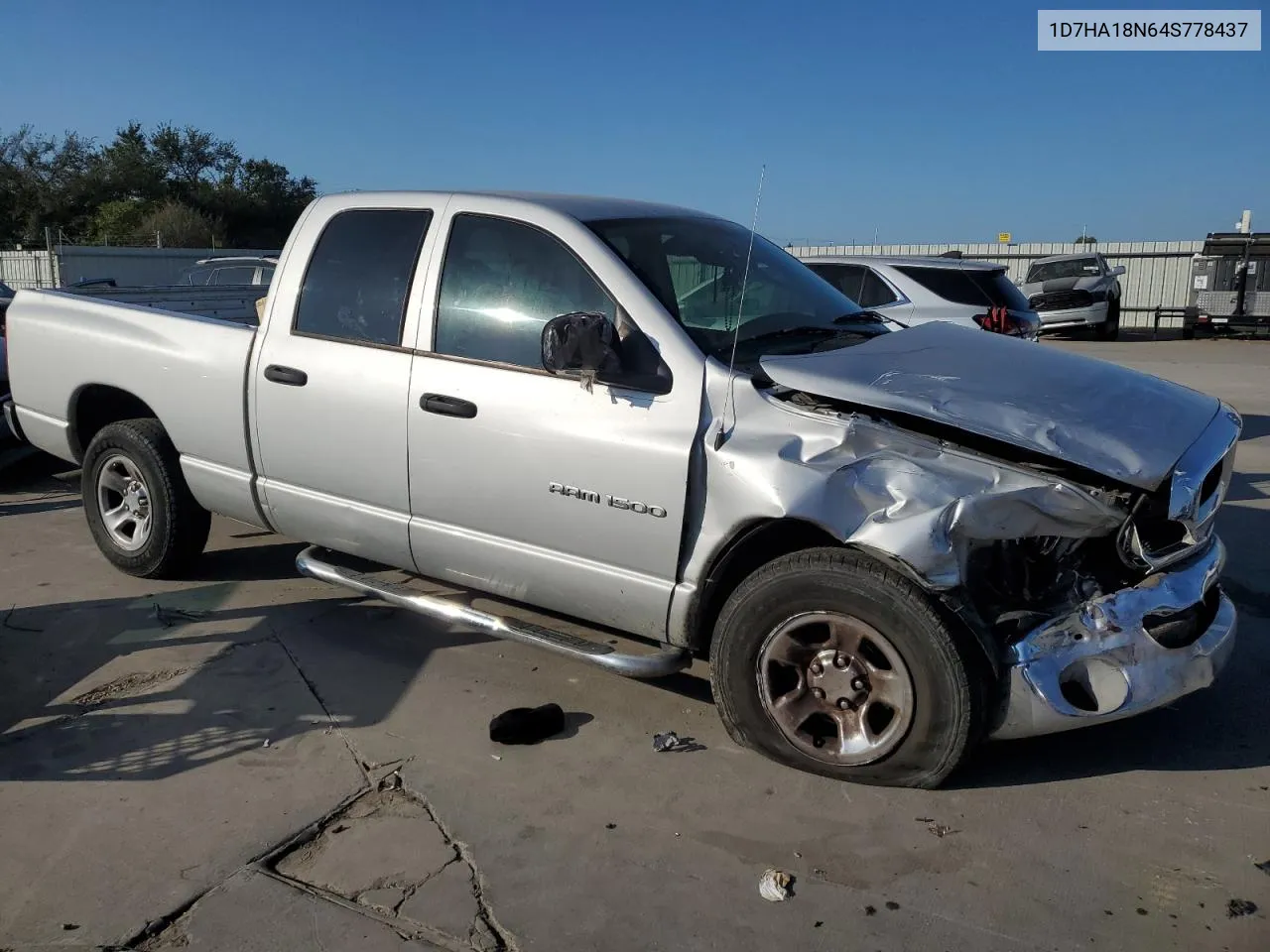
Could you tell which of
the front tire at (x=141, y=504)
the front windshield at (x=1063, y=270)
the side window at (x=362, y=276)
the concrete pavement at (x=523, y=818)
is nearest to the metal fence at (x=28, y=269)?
the front tire at (x=141, y=504)

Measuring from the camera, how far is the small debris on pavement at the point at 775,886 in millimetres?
2939

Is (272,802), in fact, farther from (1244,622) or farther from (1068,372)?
(1244,622)

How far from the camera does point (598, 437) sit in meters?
3.72

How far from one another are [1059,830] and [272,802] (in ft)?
8.19

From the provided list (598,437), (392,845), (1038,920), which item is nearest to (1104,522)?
(1038,920)

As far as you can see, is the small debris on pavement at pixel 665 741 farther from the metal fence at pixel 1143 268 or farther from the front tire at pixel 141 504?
the metal fence at pixel 1143 268

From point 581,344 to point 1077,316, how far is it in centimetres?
2250

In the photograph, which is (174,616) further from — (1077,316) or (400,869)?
(1077,316)

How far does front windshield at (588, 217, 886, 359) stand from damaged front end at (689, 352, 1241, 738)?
1.69 feet

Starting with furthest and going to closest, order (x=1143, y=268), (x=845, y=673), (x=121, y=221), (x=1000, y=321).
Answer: (x=121, y=221) → (x=1143, y=268) → (x=1000, y=321) → (x=845, y=673)

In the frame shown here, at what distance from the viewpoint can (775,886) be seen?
2977 mm

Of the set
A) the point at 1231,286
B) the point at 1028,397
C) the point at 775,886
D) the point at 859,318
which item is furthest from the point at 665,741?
the point at 1231,286

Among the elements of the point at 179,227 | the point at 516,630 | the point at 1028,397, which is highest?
the point at 179,227

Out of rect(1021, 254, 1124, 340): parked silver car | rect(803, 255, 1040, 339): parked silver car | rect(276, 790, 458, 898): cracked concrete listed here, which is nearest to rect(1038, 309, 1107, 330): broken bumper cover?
rect(1021, 254, 1124, 340): parked silver car
